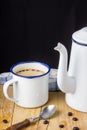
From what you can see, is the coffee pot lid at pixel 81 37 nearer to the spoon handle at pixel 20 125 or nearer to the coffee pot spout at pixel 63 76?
the coffee pot spout at pixel 63 76

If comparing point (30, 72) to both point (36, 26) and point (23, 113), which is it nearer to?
point (23, 113)

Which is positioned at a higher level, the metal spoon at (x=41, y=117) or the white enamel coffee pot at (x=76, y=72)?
the white enamel coffee pot at (x=76, y=72)

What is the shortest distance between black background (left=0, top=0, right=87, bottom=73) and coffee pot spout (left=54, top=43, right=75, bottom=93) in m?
0.28

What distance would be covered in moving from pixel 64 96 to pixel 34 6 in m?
0.30

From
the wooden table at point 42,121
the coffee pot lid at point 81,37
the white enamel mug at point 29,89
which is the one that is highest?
the coffee pot lid at point 81,37

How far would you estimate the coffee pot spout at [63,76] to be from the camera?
2.62 ft

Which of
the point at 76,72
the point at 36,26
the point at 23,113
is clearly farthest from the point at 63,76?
the point at 36,26

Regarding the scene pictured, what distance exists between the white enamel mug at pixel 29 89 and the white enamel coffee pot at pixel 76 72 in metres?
0.05

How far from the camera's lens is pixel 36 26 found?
109 cm

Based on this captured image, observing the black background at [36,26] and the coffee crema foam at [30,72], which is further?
the black background at [36,26]

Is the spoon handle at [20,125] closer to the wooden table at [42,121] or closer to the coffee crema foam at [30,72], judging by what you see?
the wooden table at [42,121]

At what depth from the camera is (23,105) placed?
867 millimetres

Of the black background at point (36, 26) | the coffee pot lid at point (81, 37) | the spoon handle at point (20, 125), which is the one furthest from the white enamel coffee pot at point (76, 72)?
the black background at point (36, 26)

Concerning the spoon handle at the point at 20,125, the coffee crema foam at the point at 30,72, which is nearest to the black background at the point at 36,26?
the coffee crema foam at the point at 30,72
